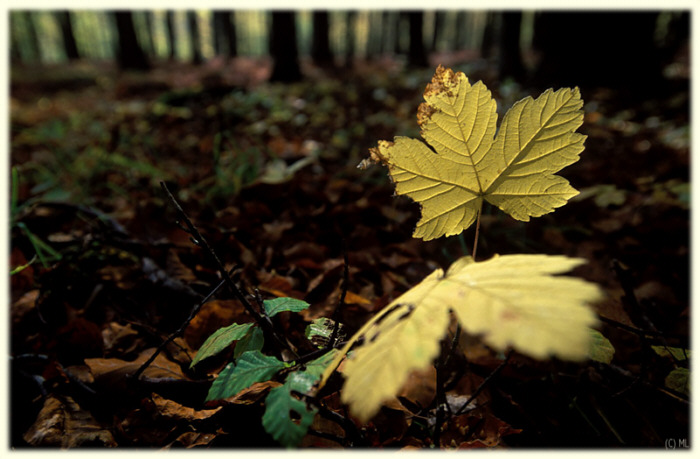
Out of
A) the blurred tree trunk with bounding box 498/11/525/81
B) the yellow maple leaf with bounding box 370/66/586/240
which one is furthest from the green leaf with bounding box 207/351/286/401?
the blurred tree trunk with bounding box 498/11/525/81

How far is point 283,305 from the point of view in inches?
32.9

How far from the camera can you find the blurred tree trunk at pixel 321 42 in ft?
48.4

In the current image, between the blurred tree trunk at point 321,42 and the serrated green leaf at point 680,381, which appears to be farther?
the blurred tree trunk at point 321,42

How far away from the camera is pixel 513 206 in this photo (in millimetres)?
761

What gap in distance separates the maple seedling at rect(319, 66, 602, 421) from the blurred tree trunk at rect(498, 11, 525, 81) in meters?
7.60

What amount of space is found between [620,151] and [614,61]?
10.5 ft

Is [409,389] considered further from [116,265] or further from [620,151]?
[620,151]

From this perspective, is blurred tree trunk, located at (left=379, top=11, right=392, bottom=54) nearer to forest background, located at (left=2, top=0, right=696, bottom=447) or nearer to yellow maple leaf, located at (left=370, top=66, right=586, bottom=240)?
forest background, located at (left=2, top=0, right=696, bottom=447)

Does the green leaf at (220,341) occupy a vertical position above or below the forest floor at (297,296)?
above

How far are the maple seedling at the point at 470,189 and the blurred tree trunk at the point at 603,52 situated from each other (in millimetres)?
6017

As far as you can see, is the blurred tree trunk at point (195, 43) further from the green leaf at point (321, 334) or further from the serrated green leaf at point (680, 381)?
the serrated green leaf at point (680, 381)

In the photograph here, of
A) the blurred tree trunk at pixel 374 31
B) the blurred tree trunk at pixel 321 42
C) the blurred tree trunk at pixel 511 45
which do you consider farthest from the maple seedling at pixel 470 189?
the blurred tree trunk at pixel 374 31

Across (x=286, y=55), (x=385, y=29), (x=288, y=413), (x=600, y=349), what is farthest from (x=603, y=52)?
(x=385, y=29)

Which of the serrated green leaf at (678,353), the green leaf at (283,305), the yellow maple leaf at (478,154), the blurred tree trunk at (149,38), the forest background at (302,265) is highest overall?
the yellow maple leaf at (478,154)
